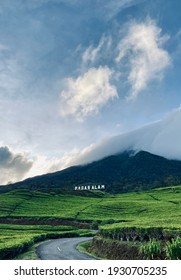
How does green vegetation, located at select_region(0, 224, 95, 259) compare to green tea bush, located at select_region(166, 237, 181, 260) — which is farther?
green vegetation, located at select_region(0, 224, 95, 259)

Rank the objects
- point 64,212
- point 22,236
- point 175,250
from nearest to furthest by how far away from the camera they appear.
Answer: point 175,250
point 22,236
point 64,212

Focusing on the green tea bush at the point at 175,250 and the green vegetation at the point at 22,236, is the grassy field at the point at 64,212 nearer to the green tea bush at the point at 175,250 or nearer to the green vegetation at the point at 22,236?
the green vegetation at the point at 22,236

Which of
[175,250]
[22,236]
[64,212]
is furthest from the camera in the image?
[64,212]

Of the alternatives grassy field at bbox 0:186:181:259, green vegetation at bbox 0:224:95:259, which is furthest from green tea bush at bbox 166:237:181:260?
grassy field at bbox 0:186:181:259

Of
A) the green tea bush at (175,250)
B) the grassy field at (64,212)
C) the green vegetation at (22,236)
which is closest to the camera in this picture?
the green tea bush at (175,250)

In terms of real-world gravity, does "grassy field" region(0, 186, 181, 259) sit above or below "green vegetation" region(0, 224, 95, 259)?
above

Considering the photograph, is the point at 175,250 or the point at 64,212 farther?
the point at 64,212

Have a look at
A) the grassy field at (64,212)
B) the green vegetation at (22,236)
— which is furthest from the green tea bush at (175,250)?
the grassy field at (64,212)

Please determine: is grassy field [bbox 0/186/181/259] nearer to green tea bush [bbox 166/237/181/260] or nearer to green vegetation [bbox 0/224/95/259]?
green vegetation [bbox 0/224/95/259]

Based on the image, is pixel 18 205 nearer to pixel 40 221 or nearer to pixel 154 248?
pixel 40 221

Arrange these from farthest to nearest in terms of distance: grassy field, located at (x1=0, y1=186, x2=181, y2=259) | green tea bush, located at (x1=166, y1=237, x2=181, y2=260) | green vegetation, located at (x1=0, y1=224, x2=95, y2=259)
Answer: grassy field, located at (x1=0, y1=186, x2=181, y2=259) < green vegetation, located at (x1=0, y1=224, x2=95, y2=259) < green tea bush, located at (x1=166, y1=237, x2=181, y2=260)

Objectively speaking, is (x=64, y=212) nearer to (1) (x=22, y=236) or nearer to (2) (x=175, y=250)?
(1) (x=22, y=236)

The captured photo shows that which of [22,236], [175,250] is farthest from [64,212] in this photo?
[175,250]

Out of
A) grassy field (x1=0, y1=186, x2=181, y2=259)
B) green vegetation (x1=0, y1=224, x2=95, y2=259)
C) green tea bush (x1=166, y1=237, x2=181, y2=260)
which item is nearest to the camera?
green tea bush (x1=166, y1=237, x2=181, y2=260)
